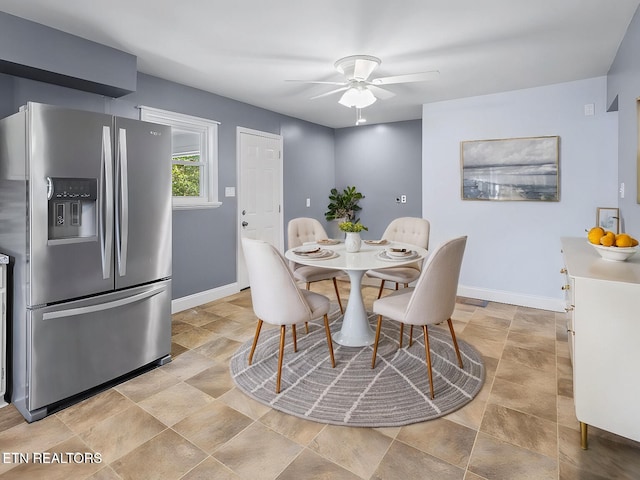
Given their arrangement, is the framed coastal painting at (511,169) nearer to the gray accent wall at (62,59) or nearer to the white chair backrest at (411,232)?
the white chair backrest at (411,232)

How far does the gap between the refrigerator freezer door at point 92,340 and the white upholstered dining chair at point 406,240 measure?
6.32 feet

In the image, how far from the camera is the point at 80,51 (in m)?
2.65

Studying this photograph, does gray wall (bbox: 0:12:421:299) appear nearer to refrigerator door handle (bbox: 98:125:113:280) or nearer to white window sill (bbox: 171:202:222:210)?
white window sill (bbox: 171:202:222:210)

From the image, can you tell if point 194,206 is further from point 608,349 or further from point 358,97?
point 608,349

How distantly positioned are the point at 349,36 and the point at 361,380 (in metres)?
2.40

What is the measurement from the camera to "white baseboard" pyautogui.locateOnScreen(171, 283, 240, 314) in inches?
152

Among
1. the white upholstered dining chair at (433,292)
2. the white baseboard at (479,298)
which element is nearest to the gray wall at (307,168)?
the white baseboard at (479,298)

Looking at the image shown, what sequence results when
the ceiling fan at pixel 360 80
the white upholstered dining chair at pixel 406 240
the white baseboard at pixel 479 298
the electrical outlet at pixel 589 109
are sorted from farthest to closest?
1. the white baseboard at pixel 479 298
2. the electrical outlet at pixel 589 109
3. the white upholstered dining chair at pixel 406 240
4. the ceiling fan at pixel 360 80

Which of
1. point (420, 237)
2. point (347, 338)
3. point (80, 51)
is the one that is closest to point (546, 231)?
point (420, 237)

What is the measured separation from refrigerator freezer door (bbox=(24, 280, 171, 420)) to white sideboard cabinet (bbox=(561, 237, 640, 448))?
8.32ft

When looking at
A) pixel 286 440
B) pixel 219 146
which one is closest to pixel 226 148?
pixel 219 146

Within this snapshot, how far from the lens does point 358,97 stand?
10.2 feet

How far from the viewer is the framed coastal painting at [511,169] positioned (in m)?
3.83

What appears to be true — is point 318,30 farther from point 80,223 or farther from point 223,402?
point 223,402
